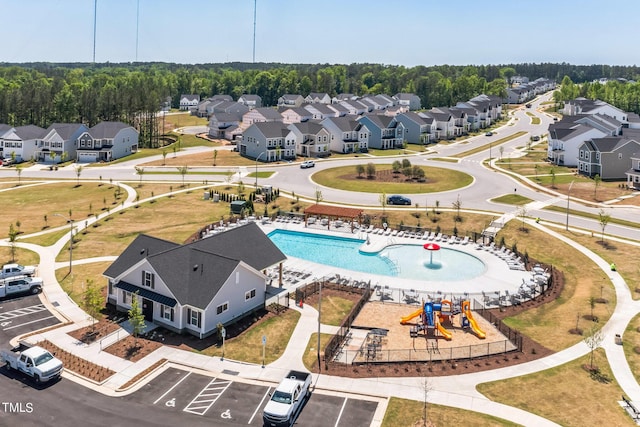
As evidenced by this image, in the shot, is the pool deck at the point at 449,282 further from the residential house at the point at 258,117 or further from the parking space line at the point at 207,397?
the residential house at the point at 258,117

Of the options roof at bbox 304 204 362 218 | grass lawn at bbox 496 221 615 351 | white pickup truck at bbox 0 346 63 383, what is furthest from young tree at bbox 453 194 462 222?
white pickup truck at bbox 0 346 63 383

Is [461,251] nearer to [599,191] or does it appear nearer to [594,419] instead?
[594,419]

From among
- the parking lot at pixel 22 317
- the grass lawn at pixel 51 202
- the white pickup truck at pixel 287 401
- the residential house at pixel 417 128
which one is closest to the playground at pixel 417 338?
the white pickup truck at pixel 287 401

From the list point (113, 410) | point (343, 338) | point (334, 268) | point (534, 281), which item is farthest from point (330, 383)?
point (534, 281)

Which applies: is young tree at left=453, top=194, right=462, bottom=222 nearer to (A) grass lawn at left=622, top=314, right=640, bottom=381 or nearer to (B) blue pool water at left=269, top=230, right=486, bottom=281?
(B) blue pool water at left=269, top=230, right=486, bottom=281

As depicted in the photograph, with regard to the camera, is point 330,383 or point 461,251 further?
point 461,251

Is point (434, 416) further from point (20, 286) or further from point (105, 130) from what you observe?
point (105, 130)
